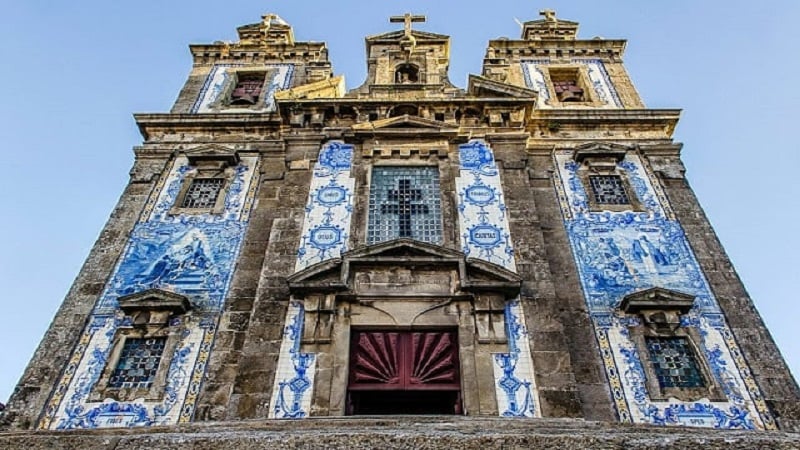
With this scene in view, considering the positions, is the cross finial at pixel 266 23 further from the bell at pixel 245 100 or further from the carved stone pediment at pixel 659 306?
the carved stone pediment at pixel 659 306

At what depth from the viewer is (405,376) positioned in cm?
1050

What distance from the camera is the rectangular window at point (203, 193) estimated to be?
13773 millimetres

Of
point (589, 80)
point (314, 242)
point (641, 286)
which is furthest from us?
point (589, 80)

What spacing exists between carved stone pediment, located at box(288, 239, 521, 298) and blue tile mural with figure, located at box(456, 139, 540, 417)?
438 millimetres

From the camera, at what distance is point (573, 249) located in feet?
41.2

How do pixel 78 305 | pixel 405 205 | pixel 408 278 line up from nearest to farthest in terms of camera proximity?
pixel 408 278 → pixel 78 305 → pixel 405 205

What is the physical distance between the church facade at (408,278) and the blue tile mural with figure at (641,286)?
4cm

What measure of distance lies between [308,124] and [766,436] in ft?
38.4

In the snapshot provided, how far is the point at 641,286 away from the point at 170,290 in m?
8.41

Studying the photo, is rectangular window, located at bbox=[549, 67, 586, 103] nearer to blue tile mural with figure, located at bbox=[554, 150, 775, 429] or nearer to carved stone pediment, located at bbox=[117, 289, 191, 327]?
blue tile mural with figure, located at bbox=[554, 150, 775, 429]

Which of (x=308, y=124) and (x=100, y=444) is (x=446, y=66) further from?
(x=100, y=444)

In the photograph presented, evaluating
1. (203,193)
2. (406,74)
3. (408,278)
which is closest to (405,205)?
(408,278)

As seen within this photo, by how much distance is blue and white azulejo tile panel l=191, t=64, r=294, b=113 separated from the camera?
1675cm

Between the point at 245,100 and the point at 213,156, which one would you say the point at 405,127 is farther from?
the point at 245,100
